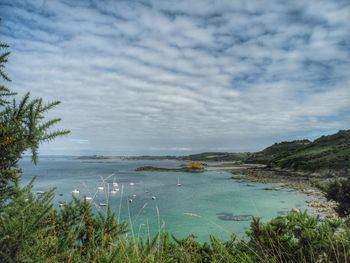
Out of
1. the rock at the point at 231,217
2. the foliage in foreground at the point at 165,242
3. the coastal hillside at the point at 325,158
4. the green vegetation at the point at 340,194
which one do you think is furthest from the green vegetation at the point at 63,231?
the coastal hillside at the point at 325,158

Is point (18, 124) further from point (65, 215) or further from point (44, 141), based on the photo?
point (65, 215)

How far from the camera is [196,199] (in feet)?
152

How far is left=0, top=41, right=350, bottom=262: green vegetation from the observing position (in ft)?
8.98

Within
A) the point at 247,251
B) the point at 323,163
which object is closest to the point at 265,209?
the point at 247,251

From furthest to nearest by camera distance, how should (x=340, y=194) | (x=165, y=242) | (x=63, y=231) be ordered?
(x=340, y=194) → (x=165, y=242) → (x=63, y=231)

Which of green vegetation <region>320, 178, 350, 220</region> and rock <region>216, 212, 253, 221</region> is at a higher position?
green vegetation <region>320, 178, 350, 220</region>

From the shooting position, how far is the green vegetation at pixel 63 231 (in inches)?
108

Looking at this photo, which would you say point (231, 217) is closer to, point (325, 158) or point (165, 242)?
point (165, 242)

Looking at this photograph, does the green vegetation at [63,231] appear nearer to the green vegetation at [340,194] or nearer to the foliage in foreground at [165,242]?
the foliage in foreground at [165,242]

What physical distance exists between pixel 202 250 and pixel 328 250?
211 centimetres

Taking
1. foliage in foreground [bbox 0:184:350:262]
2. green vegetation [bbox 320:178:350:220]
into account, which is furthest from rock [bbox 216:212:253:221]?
foliage in foreground [bbox 0:184:350:262]

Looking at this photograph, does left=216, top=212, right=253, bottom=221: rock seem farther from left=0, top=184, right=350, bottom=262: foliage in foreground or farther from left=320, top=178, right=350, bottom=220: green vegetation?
left=0, top=184, right=350, bottom=262: foliage in foreground

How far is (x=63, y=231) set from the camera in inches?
186

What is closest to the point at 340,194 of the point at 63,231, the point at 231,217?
the point at 63,231
